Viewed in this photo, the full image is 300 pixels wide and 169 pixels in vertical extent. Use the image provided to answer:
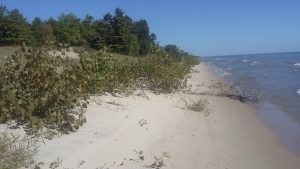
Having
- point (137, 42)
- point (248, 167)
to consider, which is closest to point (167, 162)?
point (248, 167)

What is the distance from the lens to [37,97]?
22.5ft

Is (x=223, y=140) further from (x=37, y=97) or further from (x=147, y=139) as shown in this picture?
(x=37, y=97)

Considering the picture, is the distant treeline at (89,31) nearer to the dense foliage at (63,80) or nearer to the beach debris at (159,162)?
the dense foliage at (63,80)

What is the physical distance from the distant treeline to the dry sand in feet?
95.2

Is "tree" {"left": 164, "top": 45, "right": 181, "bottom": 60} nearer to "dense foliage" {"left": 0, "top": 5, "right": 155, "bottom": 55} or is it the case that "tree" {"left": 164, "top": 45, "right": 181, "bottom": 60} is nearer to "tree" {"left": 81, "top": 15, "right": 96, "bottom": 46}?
"dense foliage" {"left": 0, "top": 5, "right": 155, "bottom": 55}

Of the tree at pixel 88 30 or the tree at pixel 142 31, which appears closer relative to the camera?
the tree at pixel 88 30

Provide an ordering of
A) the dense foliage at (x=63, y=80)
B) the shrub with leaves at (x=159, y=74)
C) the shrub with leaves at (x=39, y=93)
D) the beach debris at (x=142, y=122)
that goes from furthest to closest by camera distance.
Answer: the shrub with leaves at (x=159, y=74) < the beach debris at (x=142, y=122) < the dense foliage at (x=63, y=80) < the shrub with leaves at (x=39, y=93)

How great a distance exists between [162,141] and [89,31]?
3830 centimetres

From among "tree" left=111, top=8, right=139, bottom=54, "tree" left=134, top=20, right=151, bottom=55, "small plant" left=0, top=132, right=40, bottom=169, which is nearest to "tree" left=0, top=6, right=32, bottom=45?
"tree" left=111, top=8, right=139, bottom=54

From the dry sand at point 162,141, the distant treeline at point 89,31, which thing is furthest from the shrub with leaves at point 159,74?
the distant treeline at point 89,31

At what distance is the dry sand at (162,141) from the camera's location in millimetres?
5991

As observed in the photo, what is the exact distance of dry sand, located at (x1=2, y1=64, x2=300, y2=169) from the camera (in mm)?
5991

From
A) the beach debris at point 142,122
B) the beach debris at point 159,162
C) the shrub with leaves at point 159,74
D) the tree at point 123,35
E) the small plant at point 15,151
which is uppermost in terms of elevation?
the tree at point 123,35

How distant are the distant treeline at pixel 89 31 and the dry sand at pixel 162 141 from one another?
2902 cm
